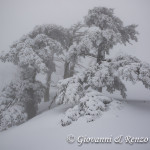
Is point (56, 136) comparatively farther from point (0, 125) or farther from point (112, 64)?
point (0, 125)

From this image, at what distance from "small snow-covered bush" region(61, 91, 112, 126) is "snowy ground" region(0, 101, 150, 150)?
12.0 inches

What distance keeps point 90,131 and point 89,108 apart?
4.43 feet

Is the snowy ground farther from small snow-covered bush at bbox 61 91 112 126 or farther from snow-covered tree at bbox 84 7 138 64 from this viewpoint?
snow-covered tree at bbox 84 7 138 64

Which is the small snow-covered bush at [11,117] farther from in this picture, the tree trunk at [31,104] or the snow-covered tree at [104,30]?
the snow-covered tree at [104,30]

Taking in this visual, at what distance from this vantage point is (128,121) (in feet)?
30.3

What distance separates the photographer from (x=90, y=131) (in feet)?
29.3

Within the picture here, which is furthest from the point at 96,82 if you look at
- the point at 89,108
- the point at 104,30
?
the point at 104,30

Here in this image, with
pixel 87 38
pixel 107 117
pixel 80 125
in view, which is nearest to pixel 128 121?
pixel 107 117

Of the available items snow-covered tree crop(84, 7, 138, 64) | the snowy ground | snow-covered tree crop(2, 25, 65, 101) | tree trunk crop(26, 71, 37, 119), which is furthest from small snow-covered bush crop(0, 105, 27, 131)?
snow-covered tree crop(84, 7, 138, 64)

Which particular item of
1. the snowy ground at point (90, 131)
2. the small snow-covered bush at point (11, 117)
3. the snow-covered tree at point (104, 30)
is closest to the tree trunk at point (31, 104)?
the small snow-covered bush at point (11, 117)

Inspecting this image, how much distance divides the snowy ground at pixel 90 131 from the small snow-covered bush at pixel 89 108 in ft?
1.00

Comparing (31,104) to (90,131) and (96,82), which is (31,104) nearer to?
(96,82)

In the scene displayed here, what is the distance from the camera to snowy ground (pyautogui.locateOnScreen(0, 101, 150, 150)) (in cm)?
830

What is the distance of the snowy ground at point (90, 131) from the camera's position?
8.30m
